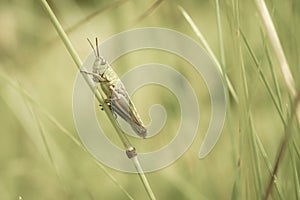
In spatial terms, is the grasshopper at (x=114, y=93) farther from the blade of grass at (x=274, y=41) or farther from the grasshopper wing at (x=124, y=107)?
the blade of grass at (x=274, y=41)

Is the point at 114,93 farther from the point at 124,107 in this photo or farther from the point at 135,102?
the point at 135,102

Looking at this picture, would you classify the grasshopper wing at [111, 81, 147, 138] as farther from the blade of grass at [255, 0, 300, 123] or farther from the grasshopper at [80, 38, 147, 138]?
the blade of grass at [255, 0, 300, 123]

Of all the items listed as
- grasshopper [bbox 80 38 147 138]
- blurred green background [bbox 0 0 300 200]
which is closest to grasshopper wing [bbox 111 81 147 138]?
grasshopper [bbox 80 38 147 138]

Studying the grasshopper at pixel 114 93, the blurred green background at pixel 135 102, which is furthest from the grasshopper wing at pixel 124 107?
the blurred green background at pixel 135 102

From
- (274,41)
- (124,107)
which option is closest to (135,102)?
(124,107)

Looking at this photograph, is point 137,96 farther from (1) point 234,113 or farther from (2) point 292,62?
(2) point 292,62

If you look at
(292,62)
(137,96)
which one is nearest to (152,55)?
(137,96)
